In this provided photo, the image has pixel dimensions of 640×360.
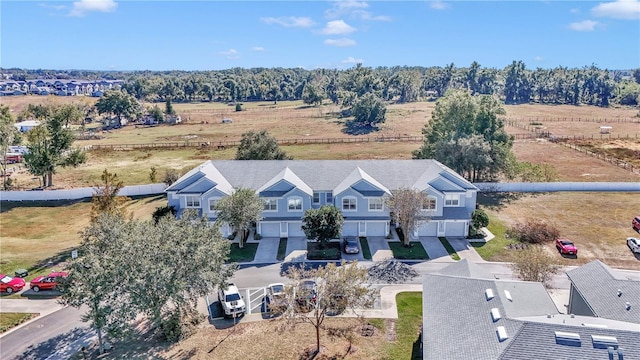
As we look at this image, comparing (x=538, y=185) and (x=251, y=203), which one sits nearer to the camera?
(x=251, y=203)

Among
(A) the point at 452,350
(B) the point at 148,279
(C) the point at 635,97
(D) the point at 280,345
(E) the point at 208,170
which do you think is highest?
(C) the point at 635,97

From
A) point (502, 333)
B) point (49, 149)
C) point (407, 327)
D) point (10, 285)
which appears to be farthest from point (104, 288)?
point (49, 149)

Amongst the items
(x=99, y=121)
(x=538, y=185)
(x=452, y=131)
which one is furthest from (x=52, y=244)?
(x=99, y=121)

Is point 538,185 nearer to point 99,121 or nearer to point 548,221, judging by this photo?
point 548,221

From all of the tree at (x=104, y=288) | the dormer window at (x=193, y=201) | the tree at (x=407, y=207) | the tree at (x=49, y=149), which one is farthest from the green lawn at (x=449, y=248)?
the tree at (x=49, y=149)

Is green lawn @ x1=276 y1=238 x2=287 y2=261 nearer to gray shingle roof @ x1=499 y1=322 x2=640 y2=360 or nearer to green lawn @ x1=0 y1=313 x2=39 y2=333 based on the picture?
green lawn @ x1=0 y1=313 x2=39 y2=333

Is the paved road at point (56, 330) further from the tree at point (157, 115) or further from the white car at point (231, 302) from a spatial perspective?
the tree at point (157, 115)

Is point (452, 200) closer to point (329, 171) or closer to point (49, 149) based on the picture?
point (329, 171)
